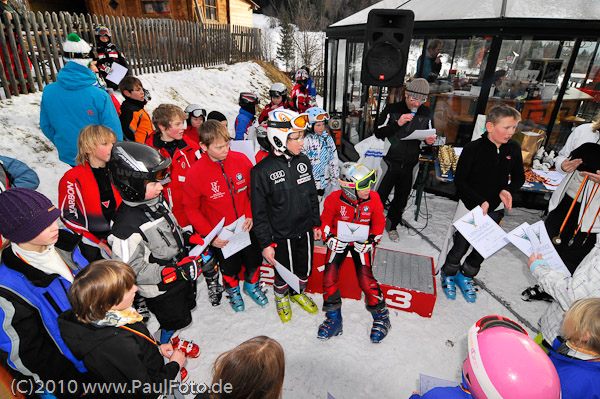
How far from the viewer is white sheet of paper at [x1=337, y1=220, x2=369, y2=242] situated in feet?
10.5

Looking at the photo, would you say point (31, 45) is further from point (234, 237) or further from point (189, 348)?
point (189, 348)

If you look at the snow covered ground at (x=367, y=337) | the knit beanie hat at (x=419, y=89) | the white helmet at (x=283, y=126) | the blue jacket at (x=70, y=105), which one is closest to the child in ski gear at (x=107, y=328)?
the snow covered ground at (x=367, y=337)

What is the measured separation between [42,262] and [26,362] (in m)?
0.56

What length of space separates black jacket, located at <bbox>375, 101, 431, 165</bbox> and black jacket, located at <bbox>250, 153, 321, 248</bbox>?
2.12 metres

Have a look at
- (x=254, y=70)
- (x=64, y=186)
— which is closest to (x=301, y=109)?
(x=64, y=186)

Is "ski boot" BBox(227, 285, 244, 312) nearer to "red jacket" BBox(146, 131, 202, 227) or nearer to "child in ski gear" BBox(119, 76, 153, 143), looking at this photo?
"red jacket" BBox(146, 131, 202, 227)

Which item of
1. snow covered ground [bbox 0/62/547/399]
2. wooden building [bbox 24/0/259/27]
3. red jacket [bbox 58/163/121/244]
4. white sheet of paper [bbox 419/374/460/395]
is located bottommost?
snow covered ground [bbox 0/62/547/399]

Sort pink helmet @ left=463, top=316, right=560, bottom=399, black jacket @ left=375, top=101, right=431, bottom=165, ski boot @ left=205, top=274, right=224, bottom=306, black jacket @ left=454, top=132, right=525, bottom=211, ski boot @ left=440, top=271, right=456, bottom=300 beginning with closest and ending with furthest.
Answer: pink helmet @ left=463, top=316, right=560, bottom=399, black jacket @ left=454, top=132, right=525, bottom=211, ski boot @ left=205, top=274, right=224, bottom=306, ski boot @ left=440, top=271, right=456, bottom=300, black jacket @ left=375, top=101, right=431, bottom=165

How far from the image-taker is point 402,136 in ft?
16.1

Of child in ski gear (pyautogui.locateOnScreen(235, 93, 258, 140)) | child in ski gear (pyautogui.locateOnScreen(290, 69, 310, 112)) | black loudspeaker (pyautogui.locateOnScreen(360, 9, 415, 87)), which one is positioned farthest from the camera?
child in ski gear (pyautogui.locateOnScreen(290, 69, 310, 112))

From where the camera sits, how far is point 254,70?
59.5 feet

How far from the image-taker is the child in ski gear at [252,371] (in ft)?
4.28

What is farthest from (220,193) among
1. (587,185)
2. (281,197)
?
(587,185)

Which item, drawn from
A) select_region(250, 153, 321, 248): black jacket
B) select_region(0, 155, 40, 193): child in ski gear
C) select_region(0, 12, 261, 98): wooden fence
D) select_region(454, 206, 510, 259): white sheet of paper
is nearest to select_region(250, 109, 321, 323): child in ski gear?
select_region(250, 153, 321, 248): black jacket
